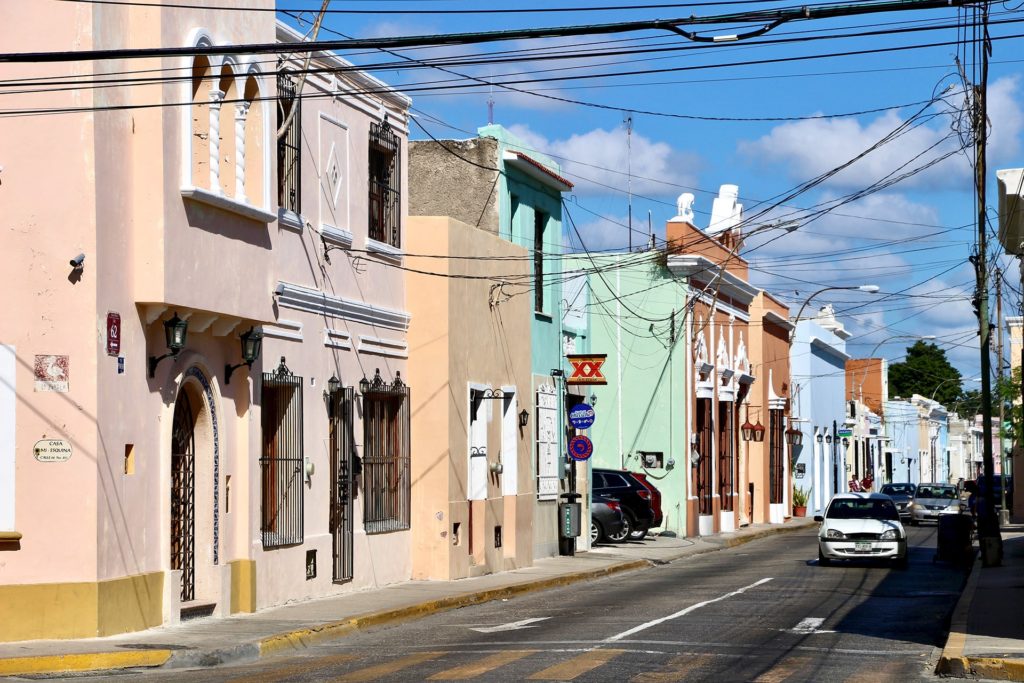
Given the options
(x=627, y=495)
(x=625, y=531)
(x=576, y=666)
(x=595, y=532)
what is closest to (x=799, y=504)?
(x=627, y=495)

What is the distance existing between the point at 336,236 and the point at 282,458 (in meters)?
3.59

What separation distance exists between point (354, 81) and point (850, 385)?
70.7 metres

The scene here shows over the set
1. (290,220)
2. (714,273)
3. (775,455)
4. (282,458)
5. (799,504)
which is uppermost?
(714,273)

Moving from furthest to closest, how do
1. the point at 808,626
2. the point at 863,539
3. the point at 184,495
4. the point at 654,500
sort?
1. the point at 654,500
2. the point at 863,539
3. the point at 808,626
4. the point at 184,495

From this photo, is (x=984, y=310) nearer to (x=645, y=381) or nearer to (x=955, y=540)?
(x=955, y=540)

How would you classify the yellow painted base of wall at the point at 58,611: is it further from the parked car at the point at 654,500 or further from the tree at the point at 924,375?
the tree at the point at 924,375

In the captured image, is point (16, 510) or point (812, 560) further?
point (812, 560)

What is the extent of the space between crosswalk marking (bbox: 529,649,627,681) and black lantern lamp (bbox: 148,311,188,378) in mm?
5608

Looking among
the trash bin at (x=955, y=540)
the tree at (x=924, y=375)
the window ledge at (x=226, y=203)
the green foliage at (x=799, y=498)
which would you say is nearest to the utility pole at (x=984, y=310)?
the trash bin at (x=955, y=540)

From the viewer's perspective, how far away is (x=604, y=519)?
3644cm

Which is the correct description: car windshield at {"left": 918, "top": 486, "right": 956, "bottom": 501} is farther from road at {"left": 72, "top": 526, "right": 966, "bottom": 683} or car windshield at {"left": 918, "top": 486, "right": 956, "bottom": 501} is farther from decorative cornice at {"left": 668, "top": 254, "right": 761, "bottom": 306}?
road at {"left": 72, "top": 526, "right": 966, "bottom": 683}

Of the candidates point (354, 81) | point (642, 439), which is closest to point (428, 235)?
point (354, 81)

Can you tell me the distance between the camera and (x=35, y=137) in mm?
15602

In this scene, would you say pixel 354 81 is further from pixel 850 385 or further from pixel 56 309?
pixel 850 385
